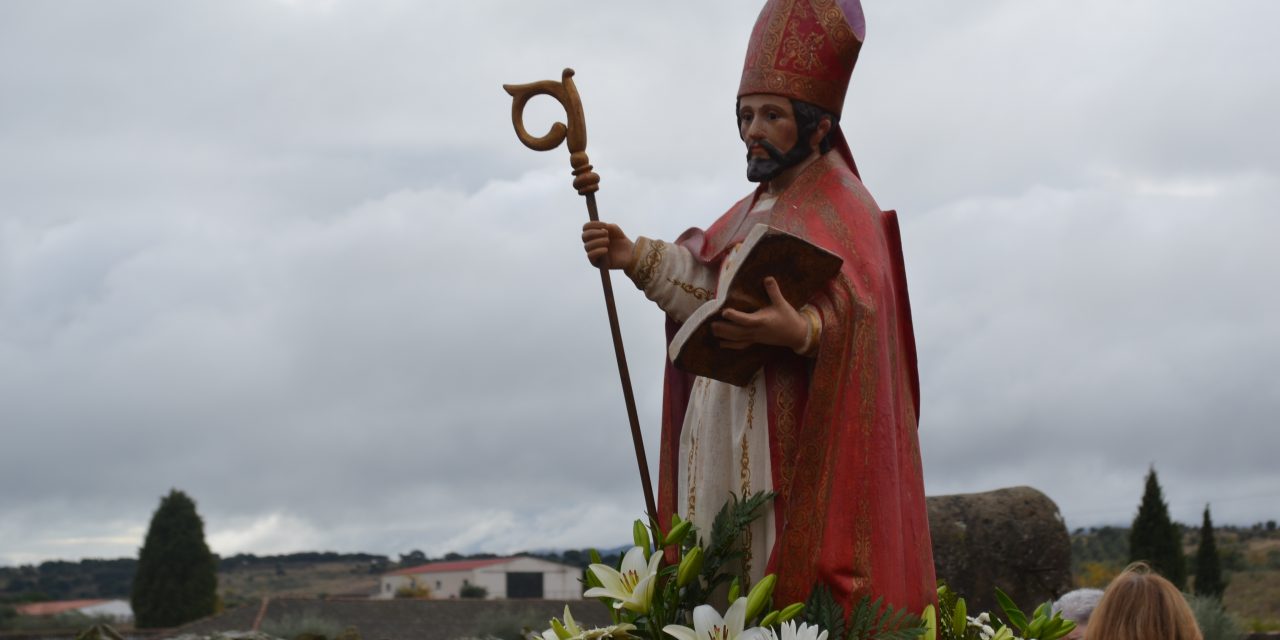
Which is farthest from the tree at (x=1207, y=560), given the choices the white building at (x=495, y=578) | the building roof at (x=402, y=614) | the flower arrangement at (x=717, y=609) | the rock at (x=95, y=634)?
the white building at (x=495, y=578)

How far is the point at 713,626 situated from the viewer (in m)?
4.69

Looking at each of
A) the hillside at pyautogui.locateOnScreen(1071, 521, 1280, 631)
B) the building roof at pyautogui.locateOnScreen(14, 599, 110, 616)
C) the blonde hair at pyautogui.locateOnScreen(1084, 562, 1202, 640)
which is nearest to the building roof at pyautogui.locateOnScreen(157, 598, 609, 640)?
the hillside at pyautogui.locateOnScreen(1071, 521, 1280, 631)

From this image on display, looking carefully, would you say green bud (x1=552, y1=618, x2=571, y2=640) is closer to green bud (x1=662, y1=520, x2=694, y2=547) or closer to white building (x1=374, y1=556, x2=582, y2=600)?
green bud (x1=662, y1=520, x2=694, y2=547)

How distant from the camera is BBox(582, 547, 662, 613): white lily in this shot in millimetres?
4879

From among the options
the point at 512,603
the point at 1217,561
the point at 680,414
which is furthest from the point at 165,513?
the point at 680,414

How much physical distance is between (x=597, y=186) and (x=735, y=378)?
37.9 inches

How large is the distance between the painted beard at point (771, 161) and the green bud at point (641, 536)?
1258 millimetres

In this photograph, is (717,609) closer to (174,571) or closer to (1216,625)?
(1216,625)

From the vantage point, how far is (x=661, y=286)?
557 centimetres

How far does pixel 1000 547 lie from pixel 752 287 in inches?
476

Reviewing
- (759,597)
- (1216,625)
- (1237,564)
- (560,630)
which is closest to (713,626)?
(759,597)

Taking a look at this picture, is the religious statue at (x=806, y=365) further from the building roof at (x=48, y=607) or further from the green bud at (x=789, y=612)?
the building roof at (x=48, y=607)

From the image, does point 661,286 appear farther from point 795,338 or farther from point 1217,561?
point 1217,561

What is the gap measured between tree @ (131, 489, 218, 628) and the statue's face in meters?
39.8
